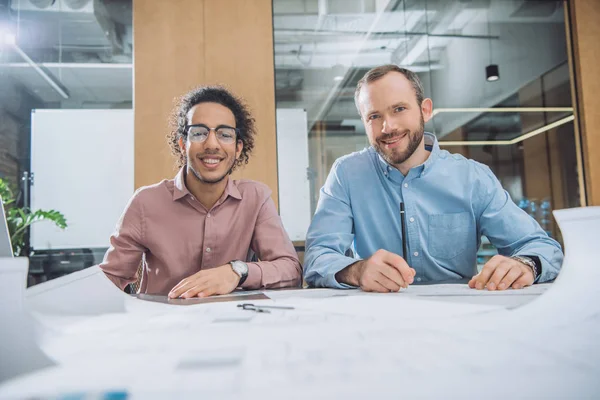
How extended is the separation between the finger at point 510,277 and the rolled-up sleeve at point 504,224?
0.29 m

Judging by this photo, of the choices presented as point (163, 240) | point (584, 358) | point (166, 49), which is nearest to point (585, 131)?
point (166, 49)

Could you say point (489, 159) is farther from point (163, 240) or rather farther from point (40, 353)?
point (40, 353)

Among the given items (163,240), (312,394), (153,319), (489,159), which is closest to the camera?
(312,394)

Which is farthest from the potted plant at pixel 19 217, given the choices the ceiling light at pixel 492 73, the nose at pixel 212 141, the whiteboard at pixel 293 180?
the ceiling light at pixel 492 73

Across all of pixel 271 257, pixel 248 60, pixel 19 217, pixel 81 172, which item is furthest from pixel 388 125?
pixel 19 217

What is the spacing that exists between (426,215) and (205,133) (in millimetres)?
799

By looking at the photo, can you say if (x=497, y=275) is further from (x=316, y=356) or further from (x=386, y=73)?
(x=386, y=73)

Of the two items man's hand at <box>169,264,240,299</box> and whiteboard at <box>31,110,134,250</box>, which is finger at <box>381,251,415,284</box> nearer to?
man's hand at <box>169,264,240,299</box>

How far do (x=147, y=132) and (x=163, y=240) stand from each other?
182 cm

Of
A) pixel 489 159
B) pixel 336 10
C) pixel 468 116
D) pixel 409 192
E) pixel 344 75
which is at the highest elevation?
pixel 336 10

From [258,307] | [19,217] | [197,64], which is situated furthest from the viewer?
[197,64]

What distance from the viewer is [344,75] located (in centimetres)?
340

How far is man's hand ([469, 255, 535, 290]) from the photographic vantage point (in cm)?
88

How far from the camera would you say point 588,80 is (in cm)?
358
